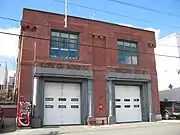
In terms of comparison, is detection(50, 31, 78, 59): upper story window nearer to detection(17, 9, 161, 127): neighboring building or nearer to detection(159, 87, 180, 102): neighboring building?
detection(17, 9, 161, 127): neighboring building

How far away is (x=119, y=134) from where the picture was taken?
13.4m

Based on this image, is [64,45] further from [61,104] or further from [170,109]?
[170,109]

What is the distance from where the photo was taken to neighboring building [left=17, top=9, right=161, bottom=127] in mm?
18953

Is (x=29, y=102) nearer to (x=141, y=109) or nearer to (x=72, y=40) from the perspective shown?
(x=72, y=40)

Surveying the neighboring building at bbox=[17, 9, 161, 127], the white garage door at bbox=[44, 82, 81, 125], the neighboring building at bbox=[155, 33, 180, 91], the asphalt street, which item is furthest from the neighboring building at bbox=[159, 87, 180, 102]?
the white garage door at bbox=[44, 82, 81, 125]

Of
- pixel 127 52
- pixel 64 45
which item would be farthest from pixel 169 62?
pixel 64 45

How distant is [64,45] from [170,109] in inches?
516

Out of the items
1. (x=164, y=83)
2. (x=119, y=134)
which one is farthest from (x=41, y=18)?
(x=164, y=83)

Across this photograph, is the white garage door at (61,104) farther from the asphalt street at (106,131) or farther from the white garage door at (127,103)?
the white garage door at (127,103)

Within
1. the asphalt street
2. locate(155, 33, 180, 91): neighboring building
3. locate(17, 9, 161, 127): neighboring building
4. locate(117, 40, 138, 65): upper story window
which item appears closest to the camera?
the asphalt street

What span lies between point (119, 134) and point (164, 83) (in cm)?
2096

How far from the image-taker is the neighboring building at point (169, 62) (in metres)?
30.6

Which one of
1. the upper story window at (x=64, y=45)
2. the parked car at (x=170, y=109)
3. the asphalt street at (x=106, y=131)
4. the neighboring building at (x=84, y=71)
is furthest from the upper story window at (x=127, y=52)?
the asphalt street at (x=106, y=131)

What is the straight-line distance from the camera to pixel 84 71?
67.1 ft
